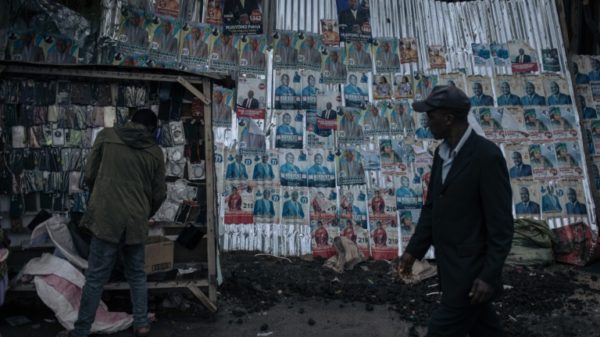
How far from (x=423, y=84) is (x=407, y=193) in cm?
159

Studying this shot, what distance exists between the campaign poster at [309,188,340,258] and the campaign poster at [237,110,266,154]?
94cm

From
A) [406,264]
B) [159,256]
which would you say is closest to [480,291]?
[406,264]

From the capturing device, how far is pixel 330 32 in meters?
7.88

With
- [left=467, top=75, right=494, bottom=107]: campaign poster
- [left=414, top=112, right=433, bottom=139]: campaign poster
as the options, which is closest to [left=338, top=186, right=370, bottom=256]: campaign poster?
[left=414, top=112, right=433, bottom=139]: campaign poster

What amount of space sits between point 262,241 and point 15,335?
10.6 ft

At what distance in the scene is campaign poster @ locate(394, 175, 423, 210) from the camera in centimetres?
756

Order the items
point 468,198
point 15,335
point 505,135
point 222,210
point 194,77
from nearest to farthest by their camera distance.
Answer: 1. point 468,198
2. point 15,335
3. point 194,77
4. point 222,210
5. point 505,135

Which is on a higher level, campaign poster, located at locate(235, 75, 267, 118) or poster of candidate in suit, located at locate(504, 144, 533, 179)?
campaign poster, located at locate(235, 75, 267, 118)

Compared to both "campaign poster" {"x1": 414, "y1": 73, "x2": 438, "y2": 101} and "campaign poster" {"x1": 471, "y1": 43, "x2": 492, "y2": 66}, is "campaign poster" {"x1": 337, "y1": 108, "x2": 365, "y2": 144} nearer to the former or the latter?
"campaign poster" {"x1": 414, "y1": 73, "x2": 438, "y2": 101}

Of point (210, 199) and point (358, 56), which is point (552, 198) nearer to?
point (358, 56)

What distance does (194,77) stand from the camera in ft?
17.6

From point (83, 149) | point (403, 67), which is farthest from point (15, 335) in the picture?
point (403, 67)

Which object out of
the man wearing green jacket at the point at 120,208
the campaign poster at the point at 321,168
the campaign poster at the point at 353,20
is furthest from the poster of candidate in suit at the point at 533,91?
the man wearing green jacket at the point at 120,208

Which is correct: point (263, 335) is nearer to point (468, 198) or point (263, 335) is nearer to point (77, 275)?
point (77, 275)
